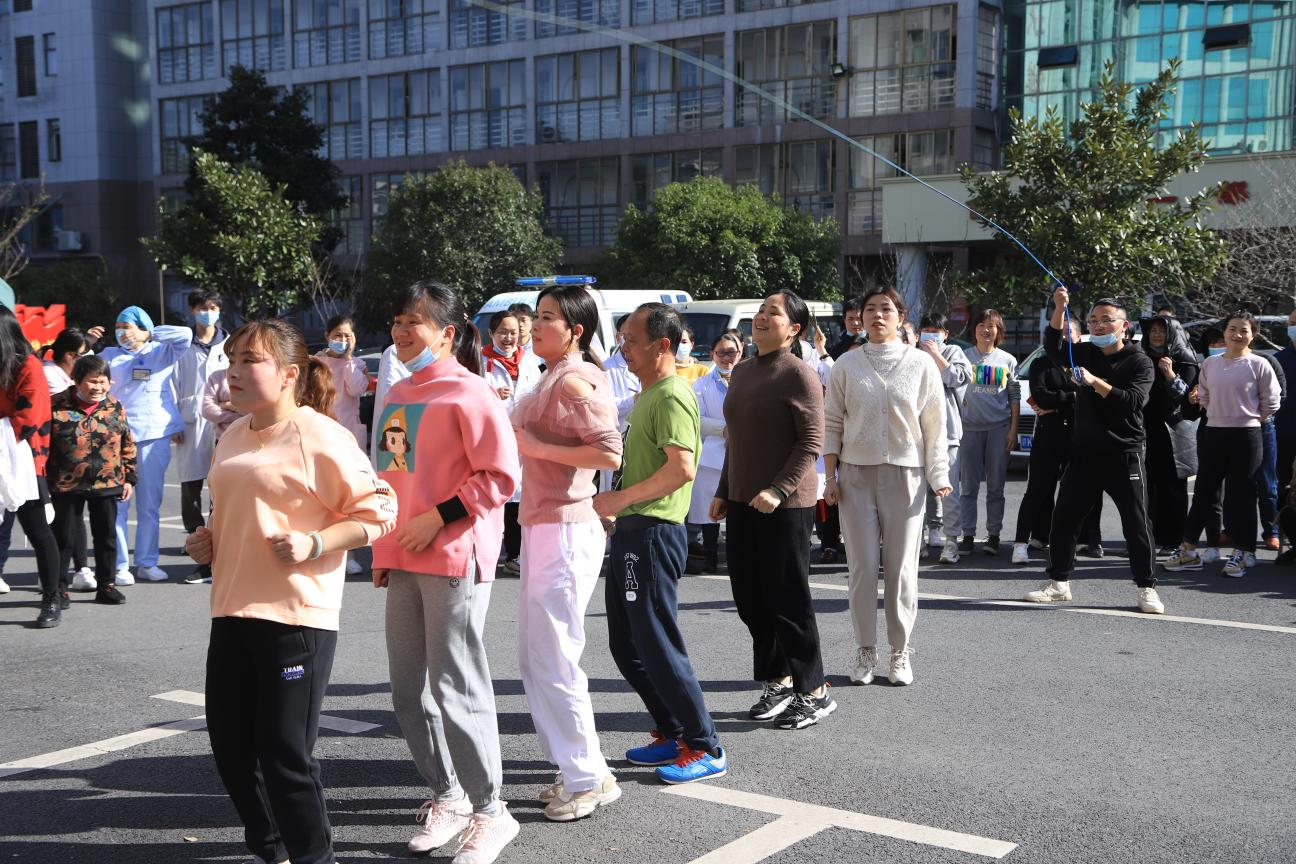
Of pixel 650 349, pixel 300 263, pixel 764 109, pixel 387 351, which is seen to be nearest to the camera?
pixel 650 349

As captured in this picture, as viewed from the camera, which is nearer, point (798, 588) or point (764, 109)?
point (798, 588)

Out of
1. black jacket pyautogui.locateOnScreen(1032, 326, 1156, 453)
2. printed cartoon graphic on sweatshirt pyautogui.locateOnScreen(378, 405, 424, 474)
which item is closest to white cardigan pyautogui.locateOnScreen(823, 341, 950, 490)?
black jacket pyautogui.locateOnScreen(1032, 326, 1156, 453)

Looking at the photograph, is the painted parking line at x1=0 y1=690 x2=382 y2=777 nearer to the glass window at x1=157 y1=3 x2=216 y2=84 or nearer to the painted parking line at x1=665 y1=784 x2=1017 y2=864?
the painted parking line at x1=665 y1=784 x2=1017 y2=864

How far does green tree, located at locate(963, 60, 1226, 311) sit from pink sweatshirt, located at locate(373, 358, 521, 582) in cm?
1700

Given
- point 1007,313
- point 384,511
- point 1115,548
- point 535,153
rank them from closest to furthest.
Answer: point 384,511 → point 1115,548 → point 1007,313 → point 535,153

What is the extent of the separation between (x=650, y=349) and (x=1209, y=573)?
254 inches

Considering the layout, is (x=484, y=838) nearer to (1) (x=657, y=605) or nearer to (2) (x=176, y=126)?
(1) (x=657, y=605)

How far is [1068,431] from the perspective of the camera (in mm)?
10094

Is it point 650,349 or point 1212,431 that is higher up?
point 650,349

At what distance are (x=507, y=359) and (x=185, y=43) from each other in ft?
150

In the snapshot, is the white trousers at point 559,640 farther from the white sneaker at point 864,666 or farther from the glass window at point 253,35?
the glass window at point 253,35

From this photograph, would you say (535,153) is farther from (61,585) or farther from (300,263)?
(61,585)

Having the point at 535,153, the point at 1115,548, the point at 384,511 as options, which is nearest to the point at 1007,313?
the point at 1115,548

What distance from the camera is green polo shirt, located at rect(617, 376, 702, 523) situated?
4953mm
